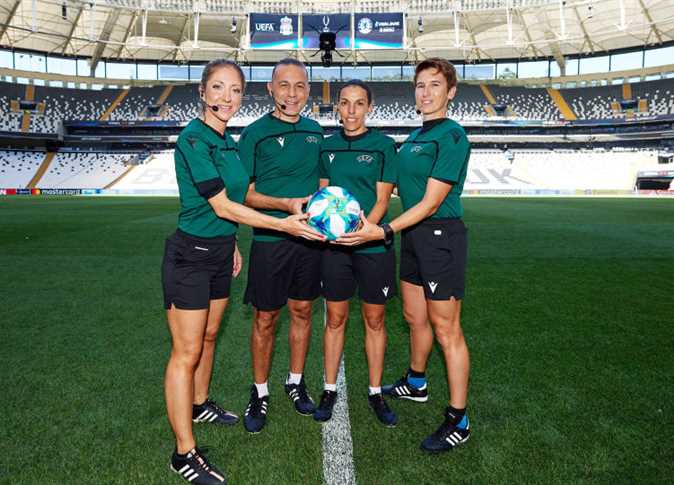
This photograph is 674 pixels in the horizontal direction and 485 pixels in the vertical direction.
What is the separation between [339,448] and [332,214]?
1.39 m

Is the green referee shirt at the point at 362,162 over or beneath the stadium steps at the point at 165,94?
beneath

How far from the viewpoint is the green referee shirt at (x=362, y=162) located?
129 inches

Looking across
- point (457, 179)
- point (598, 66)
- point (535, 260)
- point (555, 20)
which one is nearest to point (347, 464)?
point (457, 179)

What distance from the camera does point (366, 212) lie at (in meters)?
3.39

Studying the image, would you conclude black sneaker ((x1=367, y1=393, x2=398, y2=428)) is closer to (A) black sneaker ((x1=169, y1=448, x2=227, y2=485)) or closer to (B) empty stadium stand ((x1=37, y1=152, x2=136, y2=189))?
(A) black sneaker ((x1=169, y1=448, x2=227, y2=485))

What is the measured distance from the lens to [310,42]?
128ft

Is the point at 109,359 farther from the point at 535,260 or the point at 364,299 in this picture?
the point at 535,260

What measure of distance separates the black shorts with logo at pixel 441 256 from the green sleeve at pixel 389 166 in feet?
1.37

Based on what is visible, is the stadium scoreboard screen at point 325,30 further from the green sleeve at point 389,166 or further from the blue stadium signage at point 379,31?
the green sleeve at point 389,166

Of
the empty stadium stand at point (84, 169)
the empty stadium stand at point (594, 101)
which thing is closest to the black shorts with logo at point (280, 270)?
the empty stadium stand at point (84, 169)

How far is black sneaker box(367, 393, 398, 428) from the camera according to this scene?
3.13 meters

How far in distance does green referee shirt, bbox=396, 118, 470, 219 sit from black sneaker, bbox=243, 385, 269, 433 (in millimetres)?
1662

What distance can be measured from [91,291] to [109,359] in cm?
287

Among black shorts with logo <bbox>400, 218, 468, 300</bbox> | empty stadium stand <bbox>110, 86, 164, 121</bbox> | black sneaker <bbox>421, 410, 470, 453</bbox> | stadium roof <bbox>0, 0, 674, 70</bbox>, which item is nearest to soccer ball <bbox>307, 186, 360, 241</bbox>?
black shorts with logo <bbox>400, 218, 468, 300</bbox>
